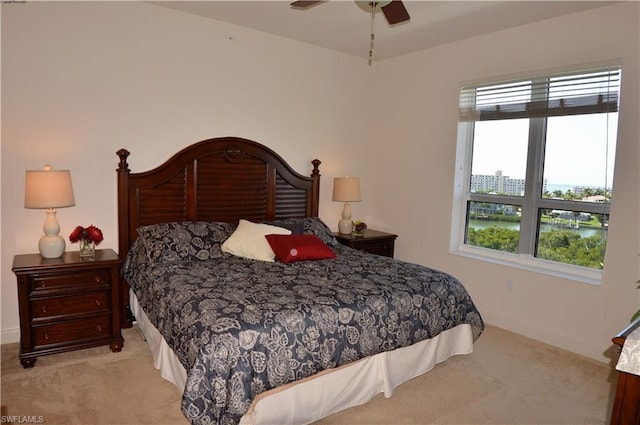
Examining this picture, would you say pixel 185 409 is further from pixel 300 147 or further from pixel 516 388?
pixel 300 147

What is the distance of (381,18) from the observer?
11.6 ft

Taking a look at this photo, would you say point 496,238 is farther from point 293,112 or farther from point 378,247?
point 293,112

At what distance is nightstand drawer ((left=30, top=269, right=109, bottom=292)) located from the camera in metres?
2.83

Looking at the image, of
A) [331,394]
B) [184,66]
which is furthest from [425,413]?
[184,66]

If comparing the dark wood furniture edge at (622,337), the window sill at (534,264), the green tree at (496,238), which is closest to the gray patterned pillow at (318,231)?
the window sill at (534,264)

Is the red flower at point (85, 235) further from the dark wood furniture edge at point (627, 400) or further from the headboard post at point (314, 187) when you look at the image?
the dark wood furniture edge at point (627, 400)

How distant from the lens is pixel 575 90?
132 inches

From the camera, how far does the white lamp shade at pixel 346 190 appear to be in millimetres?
4441

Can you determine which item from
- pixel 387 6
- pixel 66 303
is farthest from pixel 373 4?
pixel 66 303

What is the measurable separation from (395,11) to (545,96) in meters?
1.73

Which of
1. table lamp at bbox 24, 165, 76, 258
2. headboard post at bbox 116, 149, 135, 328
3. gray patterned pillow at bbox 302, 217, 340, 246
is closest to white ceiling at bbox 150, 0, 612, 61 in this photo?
headboard post at bbox 116, 149, 135, 328

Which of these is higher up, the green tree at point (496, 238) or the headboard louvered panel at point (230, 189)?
the headboard louvered panel at point (230, 189)

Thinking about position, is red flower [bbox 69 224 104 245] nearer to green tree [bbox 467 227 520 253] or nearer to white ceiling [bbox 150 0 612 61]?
white ceiling [bbox 150 0 612 61]

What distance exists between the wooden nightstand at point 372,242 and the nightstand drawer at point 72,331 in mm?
2259
